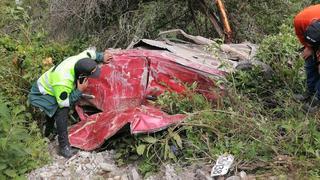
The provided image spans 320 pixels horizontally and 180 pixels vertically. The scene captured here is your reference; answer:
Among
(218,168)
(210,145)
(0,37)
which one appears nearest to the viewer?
(218,168)

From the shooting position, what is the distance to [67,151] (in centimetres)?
456

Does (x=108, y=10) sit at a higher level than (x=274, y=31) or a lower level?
higher

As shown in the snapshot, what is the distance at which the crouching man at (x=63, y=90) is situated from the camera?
4551mm

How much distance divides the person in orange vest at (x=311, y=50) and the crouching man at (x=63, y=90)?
2.00 meters

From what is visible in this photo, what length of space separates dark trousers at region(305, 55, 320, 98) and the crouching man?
2.04 m

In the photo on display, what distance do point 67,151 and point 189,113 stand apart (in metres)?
1.24

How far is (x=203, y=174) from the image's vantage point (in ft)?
Answer: 12.3

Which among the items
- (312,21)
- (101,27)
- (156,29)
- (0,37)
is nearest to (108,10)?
(101,27)

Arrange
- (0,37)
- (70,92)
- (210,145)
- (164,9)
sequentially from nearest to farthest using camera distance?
(210,145)
(70,92)
(0,37)
(164,9)

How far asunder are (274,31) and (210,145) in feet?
12.7

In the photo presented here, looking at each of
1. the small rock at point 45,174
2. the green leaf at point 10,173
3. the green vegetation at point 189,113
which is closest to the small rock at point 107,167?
the green vegetation at point 189,113

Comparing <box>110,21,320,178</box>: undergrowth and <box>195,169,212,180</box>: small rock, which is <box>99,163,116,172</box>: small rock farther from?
<box>195,169,212,180</box>: small rock

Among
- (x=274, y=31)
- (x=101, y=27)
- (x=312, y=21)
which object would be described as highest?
(x=312, y=21)

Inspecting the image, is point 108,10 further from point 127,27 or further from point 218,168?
point 218,168
